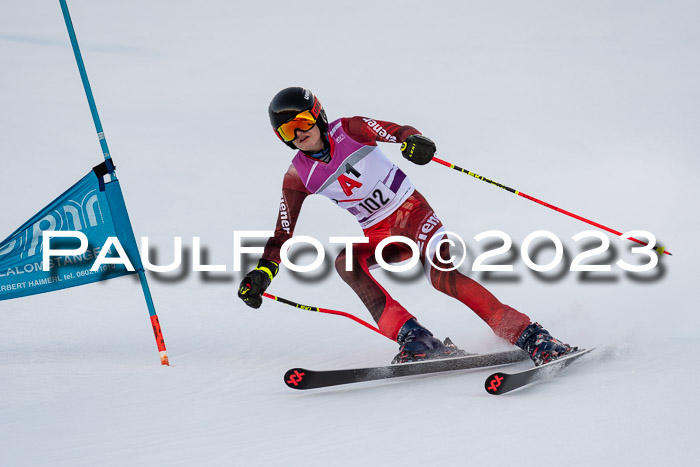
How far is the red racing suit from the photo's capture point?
152 inches

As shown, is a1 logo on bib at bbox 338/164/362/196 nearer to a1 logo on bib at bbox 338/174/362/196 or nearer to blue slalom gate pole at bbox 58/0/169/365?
a1 logo on bib at bbox 338/174/362/196

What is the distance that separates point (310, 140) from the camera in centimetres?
384

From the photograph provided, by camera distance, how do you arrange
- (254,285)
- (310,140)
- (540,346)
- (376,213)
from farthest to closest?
(376,213)
(254,285)
(310,140)
(540,346)

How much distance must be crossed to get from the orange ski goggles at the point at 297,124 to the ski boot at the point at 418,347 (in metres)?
1.20

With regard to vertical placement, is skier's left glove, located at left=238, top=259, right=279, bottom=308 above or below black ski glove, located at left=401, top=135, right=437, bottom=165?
below

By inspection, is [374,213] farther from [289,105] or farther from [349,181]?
[289,105]

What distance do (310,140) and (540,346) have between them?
1.56 metres

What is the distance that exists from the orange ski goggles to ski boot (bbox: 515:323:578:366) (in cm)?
153

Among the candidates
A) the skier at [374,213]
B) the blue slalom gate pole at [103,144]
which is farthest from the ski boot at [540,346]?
the blue slalom gate pole at [103,144]

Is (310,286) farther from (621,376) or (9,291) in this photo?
(621,376)

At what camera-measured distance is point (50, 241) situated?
4.50 meters

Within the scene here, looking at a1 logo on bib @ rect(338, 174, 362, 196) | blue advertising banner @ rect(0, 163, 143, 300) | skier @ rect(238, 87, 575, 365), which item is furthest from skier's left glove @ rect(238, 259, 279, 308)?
blue advertising banner @ rect(0, 163, 143, 300)

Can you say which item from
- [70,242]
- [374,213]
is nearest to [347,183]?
[374,213]

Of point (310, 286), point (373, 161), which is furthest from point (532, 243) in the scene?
point (373, 161)
